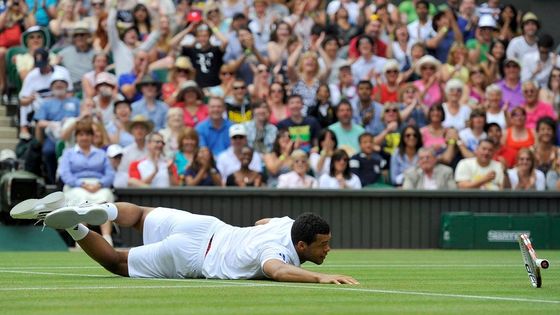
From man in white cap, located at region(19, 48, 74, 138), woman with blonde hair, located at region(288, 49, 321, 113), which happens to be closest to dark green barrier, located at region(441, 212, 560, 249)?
woman with blonde hair, located at region(288, 49, 321, 113)

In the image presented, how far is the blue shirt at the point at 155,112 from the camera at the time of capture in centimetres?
2073

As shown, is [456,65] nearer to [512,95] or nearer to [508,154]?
[512,95]

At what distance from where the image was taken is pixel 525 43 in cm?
2384

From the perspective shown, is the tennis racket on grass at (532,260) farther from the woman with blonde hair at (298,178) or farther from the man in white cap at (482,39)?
the man in white cap at (482,39)

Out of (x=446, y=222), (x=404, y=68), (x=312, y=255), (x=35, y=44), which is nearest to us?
(x=312, y=255)

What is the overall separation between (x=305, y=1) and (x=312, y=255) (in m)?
14.1

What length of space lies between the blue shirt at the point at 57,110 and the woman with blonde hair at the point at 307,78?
3.61m

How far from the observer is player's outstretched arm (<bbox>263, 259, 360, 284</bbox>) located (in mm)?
9531

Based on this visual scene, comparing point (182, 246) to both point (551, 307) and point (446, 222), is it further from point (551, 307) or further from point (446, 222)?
point (446, 222)

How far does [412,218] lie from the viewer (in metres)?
19.9

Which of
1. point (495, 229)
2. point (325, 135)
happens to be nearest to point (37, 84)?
point (325, 135)

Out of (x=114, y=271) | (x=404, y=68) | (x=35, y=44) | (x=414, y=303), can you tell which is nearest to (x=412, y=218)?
(x=404, y=68)

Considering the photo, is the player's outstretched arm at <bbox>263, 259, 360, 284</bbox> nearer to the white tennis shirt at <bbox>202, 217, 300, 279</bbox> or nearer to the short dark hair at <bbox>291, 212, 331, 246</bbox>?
the white tennis shirt at <bbox>202, 217, 300, 279</bbox>

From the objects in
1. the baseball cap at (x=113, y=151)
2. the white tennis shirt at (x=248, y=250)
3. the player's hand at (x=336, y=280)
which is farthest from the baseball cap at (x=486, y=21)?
the player's hand at (x=336, y=280)
